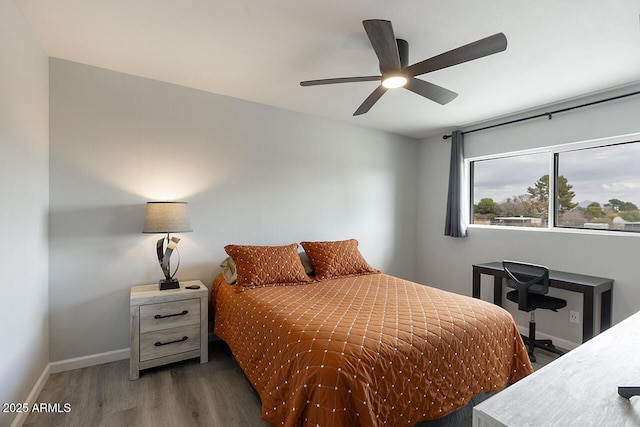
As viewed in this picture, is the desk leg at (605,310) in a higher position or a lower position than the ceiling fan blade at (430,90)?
lower

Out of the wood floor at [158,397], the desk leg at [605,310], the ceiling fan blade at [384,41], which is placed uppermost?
the ceiling fan blade at [384,41]

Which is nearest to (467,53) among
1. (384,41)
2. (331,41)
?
(384,41)

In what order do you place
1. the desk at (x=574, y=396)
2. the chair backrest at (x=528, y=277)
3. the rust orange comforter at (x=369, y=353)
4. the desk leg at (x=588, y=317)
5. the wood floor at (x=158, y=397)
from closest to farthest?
the desk at (x=574, y=396), the rust orange comforter at (x=369, y=353), the wood floor at (x=158, y=397), the desk leg at (x=588, y=317), the chair backrest at (x=528, y=277)

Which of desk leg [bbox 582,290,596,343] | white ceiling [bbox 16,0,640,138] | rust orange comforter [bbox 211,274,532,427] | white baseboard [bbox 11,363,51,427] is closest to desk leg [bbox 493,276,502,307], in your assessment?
desk leg [bbox 582,290,596,343]

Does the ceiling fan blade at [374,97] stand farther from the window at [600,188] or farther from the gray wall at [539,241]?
the window at [600,188]

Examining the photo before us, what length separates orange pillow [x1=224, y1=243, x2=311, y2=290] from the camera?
2.64m

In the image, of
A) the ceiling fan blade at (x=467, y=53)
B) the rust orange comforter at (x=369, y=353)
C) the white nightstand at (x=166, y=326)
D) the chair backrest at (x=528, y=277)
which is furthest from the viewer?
the chair backrest at (x=528, y=277)

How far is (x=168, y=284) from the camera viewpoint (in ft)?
8.52

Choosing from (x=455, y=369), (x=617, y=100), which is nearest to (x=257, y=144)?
(x=455, y=369)

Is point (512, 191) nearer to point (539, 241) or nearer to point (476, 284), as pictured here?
point (539, 241)

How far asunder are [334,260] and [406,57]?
6.21 ft

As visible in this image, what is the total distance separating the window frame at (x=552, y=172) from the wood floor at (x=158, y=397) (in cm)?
228

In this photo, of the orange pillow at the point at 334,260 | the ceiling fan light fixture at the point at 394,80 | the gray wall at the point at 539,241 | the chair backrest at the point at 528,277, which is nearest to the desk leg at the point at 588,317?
the chair backrest at the point at 528,277

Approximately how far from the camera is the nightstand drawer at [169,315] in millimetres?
2369
